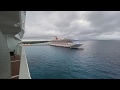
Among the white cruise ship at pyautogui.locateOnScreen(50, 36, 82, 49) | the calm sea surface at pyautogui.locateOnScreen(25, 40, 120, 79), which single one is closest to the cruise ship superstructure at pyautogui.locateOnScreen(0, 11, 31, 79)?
the calm sea surface at pyautogui.locateOnScreen(25, 40, 120, 79)

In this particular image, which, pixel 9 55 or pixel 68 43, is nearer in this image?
pixel 9 55

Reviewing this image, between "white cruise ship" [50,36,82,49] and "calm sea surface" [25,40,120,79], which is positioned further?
"white cruise ship" [50,36,82,49]

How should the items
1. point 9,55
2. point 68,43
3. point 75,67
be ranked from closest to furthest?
point 9,55, point 75,67, point 68,43

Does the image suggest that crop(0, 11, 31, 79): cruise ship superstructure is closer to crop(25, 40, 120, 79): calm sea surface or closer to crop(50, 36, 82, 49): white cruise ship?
crop(25, 40, 120, 79): calm sea surface

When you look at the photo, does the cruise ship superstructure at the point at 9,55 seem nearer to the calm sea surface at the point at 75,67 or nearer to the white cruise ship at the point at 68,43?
the calm sea surface at the point at 75,67

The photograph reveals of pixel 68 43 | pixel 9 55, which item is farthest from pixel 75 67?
pixel 68 43

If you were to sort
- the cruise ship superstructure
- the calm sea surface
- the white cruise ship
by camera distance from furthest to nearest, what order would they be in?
Answer: 1. the white cruise ship
2. the calm sea surface
3. the cruise ship superstructure

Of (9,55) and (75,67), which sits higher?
(9,55)

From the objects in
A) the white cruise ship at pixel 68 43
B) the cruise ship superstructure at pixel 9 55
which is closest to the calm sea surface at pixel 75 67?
the cruise ship superstructure at pixel 9 55

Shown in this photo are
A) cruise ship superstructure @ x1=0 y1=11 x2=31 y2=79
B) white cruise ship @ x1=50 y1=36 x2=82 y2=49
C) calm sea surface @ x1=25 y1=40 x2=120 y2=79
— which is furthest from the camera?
white cruise ship @ x1=50 y1=36 x2=82 y2=49

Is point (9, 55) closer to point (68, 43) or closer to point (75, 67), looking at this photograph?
point (75, 67)

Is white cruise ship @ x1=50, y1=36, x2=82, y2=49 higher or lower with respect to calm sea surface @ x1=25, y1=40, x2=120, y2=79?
higher
